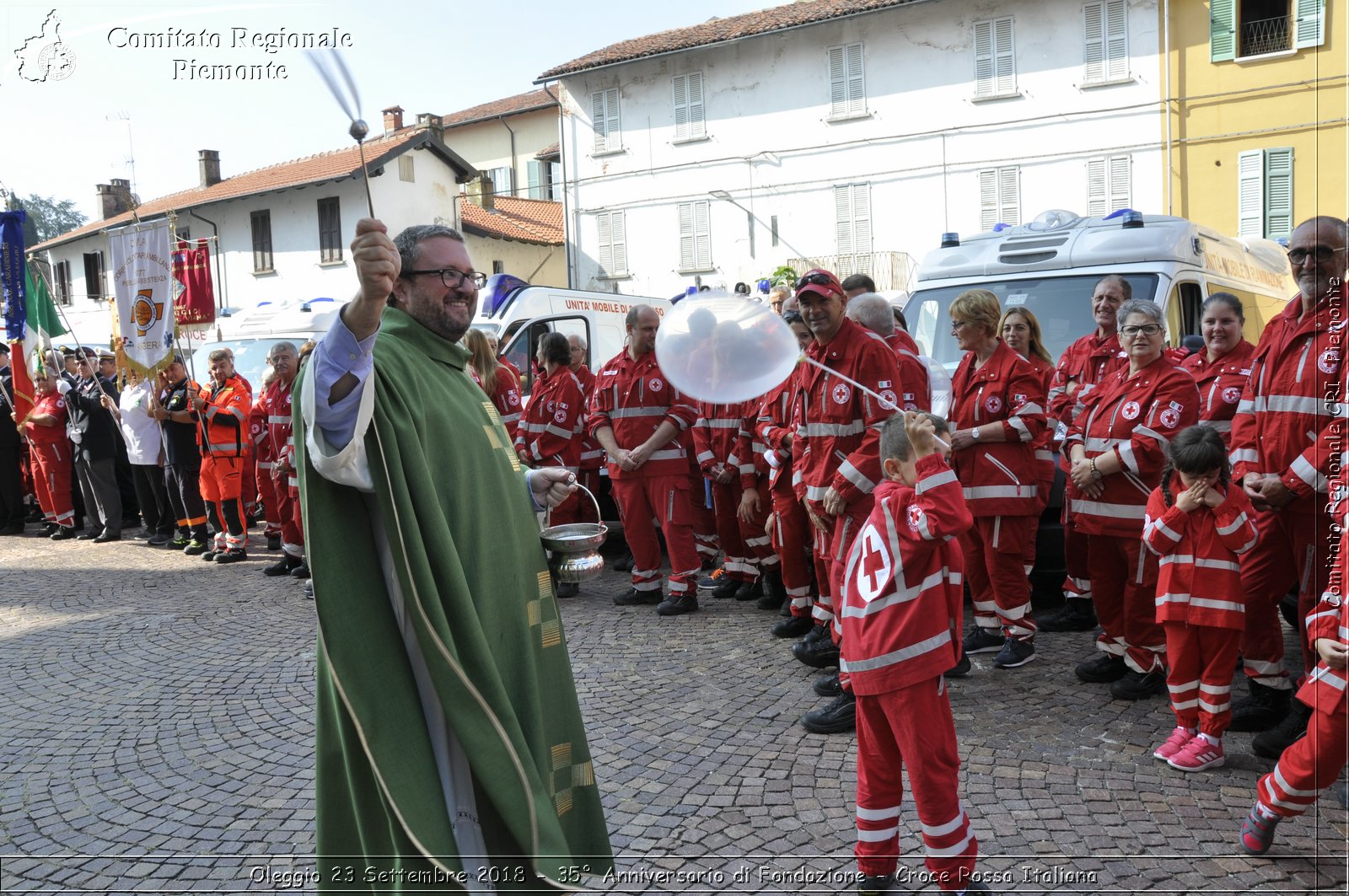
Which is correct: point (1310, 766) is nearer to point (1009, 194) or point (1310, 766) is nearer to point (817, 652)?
point (817, 652)

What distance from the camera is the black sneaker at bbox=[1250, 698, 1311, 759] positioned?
450 centimetres

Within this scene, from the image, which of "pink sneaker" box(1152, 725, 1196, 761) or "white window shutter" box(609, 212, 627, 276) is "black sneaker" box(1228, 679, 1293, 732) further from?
"white window shutter" box(609, 212, 627, 276)

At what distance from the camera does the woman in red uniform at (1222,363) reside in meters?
6.07

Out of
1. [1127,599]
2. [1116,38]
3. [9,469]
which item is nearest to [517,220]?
[1116,38]

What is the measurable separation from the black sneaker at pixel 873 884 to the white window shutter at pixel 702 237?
86.6 ft

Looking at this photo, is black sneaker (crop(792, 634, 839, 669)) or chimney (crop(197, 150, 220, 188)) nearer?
black sneaker (crop(792, 634, 839, 669))

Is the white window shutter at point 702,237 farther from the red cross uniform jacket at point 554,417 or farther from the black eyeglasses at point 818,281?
the black eyeglasses at point 818,281

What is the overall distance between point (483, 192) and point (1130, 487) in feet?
112

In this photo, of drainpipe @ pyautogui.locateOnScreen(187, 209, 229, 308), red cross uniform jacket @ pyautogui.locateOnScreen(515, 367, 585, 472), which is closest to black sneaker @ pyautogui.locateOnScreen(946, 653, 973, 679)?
red cross uniform jacket @ pyautogui.locateOnScreen(515, 367, 585, 472)

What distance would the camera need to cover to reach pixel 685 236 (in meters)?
29.5

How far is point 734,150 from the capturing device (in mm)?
28531

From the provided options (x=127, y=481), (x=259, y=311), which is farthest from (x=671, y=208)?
(x=127, y=481)

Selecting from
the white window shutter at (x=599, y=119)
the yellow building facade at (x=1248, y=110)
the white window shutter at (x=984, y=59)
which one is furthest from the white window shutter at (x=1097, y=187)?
the white window shutter at (x=599, y=119)

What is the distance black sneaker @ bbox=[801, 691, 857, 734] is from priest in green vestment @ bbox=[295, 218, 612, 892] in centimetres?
223
